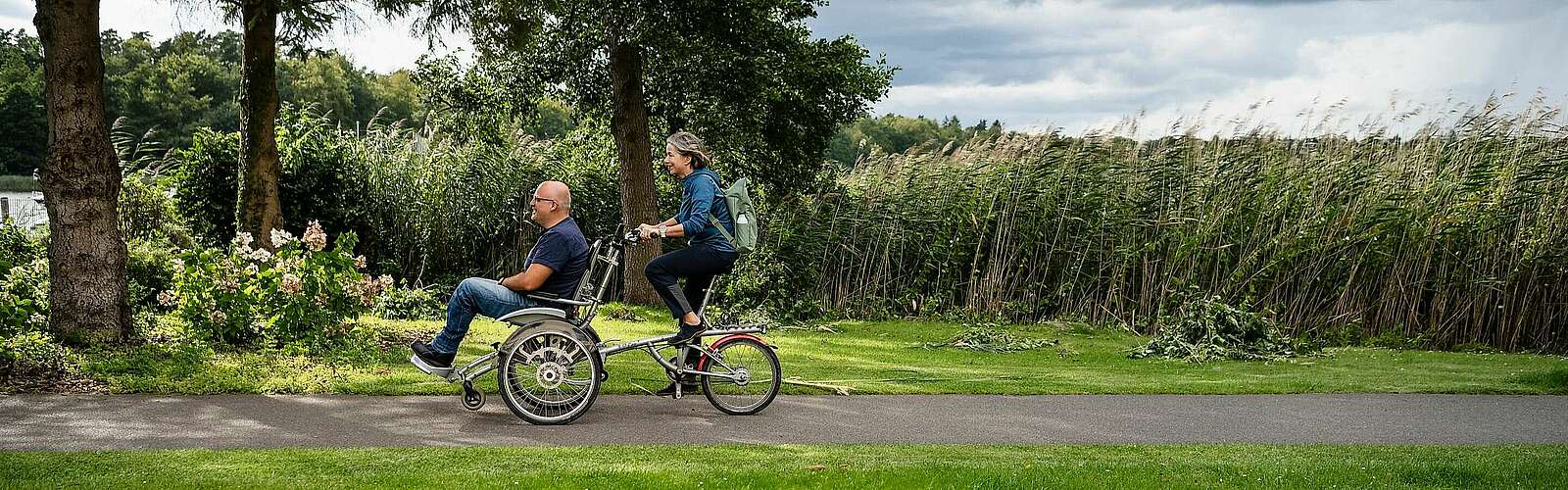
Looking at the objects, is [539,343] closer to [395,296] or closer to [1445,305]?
[395,296]

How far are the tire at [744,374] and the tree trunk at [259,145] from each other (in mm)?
7004

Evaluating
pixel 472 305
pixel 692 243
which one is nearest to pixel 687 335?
pixel 692 243

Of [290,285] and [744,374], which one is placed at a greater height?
[290,285]

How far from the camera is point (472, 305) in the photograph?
289 inches

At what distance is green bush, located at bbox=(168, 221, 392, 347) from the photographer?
9789 mm

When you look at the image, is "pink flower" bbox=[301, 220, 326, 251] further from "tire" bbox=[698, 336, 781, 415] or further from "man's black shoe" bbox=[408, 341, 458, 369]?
"tire" bbox=[698, 336, 781, 415]

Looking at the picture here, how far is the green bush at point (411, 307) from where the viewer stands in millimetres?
14602

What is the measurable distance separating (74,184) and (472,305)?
4109 millimetres

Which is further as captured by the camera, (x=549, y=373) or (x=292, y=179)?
(x=292, y=179)

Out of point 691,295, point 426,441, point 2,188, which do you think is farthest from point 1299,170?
point 2,188

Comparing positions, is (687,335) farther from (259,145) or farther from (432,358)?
(259,145)

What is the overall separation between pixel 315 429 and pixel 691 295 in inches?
89.9

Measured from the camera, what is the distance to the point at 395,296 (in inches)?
582

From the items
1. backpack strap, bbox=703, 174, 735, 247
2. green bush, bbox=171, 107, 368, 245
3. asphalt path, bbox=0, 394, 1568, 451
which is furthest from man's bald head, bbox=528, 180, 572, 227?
green bush, bbox=171, 107, 368, 245
